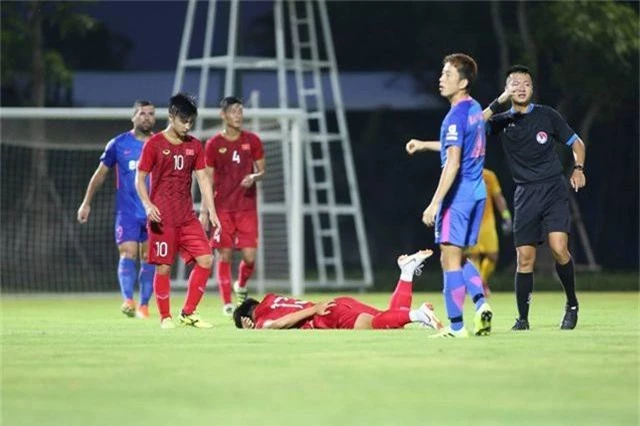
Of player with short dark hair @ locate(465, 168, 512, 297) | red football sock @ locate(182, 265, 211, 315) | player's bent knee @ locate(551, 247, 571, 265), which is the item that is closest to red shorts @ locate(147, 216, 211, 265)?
red football sock @ locate(182, 265, 211, 315)

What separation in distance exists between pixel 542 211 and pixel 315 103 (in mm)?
16401

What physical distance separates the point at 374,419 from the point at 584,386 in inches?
65.0

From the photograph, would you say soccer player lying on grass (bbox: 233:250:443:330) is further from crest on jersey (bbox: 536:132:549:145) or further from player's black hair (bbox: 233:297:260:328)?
crest on jersey (bbox: 536:132:549:145)

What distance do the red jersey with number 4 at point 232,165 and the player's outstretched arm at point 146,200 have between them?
3173 mm

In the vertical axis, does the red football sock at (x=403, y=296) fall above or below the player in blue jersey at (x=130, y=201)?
below

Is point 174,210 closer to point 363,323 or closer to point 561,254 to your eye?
point 363,323

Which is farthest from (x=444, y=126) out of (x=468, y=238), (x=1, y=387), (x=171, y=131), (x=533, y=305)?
(x=533, y=305)

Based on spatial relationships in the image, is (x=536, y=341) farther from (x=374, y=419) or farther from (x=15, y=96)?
(x=15, y=96)

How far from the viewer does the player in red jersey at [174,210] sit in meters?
13.5

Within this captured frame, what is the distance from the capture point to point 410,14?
30.2 meters

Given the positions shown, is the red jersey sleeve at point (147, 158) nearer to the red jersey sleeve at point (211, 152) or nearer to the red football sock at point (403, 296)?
the red football sock at point (403, 296)

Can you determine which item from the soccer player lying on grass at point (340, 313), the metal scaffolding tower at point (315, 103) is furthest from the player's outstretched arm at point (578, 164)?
the metal scaffolding tower at point (315, 103)

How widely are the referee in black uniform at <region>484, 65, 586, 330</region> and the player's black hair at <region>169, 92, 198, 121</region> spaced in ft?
7.94

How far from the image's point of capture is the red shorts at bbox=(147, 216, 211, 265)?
44.2 feet
